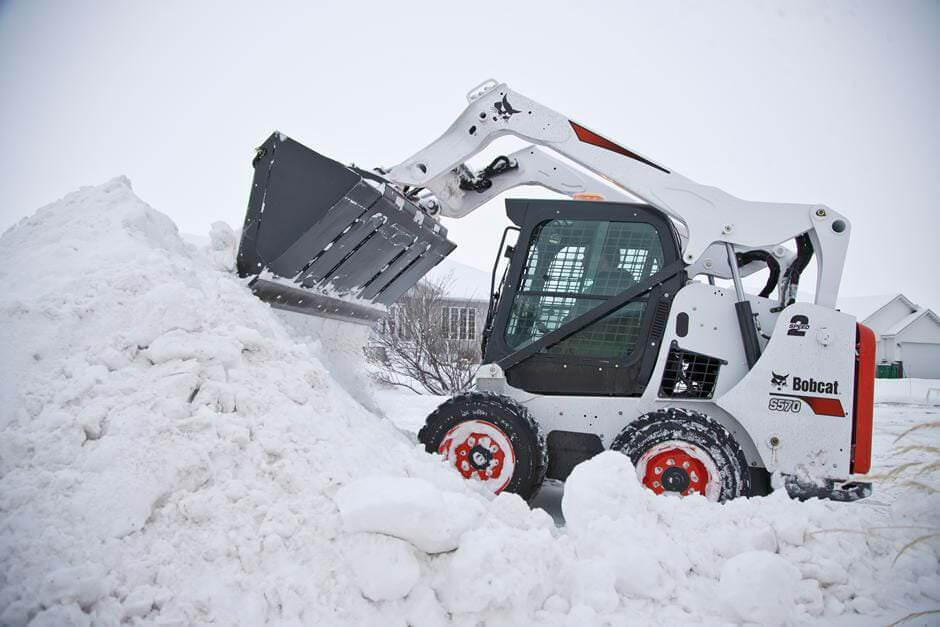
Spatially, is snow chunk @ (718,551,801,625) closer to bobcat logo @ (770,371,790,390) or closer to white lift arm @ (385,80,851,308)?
bobcat logo @ (770,371,790,390)

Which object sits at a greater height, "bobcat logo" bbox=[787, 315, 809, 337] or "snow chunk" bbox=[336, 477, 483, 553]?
"bobcat logo" bbox=[787, 315, 809, 337]

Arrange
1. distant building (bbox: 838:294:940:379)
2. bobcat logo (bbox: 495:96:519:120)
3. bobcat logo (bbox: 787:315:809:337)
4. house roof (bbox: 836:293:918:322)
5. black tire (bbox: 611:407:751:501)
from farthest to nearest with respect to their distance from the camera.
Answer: house roof (bbox: 836:293:918:322) → distant building (bbox: 838:294:940:379) → bobcat logo (bbox: 495:96:519:120) → bobcat logo (bbox: 787:315:809:337) → black tire (bbox: 611:407:751:501)

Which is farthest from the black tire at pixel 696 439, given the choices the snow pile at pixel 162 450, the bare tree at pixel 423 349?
the bare tree at pixel 423 349

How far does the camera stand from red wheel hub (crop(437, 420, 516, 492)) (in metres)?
3.86

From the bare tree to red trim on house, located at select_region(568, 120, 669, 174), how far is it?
6.49 metres

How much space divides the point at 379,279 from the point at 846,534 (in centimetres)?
378

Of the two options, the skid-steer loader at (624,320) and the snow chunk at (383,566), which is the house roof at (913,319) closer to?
the skid-steer loader at (624,320)

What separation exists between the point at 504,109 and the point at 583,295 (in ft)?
5.46

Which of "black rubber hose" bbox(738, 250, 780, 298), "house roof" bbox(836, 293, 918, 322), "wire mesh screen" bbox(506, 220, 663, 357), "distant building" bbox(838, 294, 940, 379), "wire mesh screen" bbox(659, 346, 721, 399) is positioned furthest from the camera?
"house roof" bbox(836, 293, 918, 322)

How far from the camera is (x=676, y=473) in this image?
3.58 metres

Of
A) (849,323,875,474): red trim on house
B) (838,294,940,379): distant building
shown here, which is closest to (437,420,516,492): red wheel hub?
(849,323,875,474): red trim on house

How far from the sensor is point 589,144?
4.57 m

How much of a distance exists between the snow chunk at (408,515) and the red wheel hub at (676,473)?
1.88m

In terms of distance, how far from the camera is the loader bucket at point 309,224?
13.4ft
